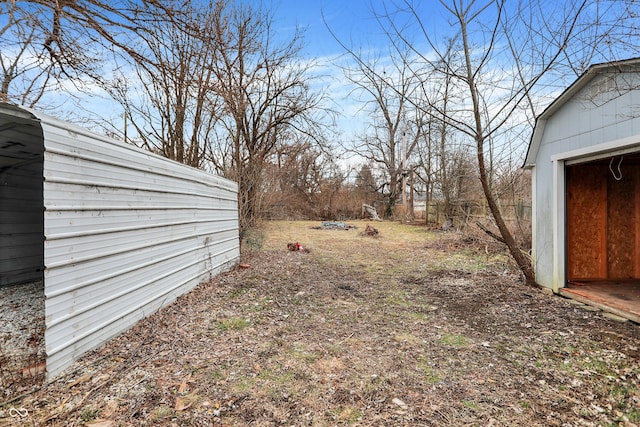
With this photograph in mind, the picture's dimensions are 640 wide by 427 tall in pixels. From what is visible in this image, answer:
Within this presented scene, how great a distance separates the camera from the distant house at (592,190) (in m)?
3.09

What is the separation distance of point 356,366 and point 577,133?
377 centimetres

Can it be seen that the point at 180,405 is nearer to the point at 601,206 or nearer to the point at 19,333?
the point at 19,333

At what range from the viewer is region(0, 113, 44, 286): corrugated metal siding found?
13.1 feet

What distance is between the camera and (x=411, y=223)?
16391 mm

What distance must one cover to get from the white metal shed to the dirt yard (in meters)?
0.28

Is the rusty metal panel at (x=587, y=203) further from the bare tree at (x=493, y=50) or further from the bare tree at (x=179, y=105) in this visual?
the bare tree at (x=179, y=105)

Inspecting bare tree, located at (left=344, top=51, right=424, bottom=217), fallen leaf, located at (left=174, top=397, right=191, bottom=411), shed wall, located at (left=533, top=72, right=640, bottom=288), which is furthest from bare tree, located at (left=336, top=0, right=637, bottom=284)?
bare tree, located at (left=344, top=51, right=424, bottom=217)

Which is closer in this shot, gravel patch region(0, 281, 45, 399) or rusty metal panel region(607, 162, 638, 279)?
gravel patch region(0, 281, 45, 399)

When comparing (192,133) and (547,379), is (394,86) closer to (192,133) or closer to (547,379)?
(547,379)

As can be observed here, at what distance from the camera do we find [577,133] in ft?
11.7

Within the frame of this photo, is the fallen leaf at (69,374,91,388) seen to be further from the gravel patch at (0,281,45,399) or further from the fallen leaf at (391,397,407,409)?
the fallen leaf at (391,397,407,409)

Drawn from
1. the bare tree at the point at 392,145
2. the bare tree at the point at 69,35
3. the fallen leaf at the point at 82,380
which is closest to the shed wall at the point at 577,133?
the fallen leaf at the point at 82,380

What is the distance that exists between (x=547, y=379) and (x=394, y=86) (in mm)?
4024

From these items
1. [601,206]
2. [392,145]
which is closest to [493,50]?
[601,206]
